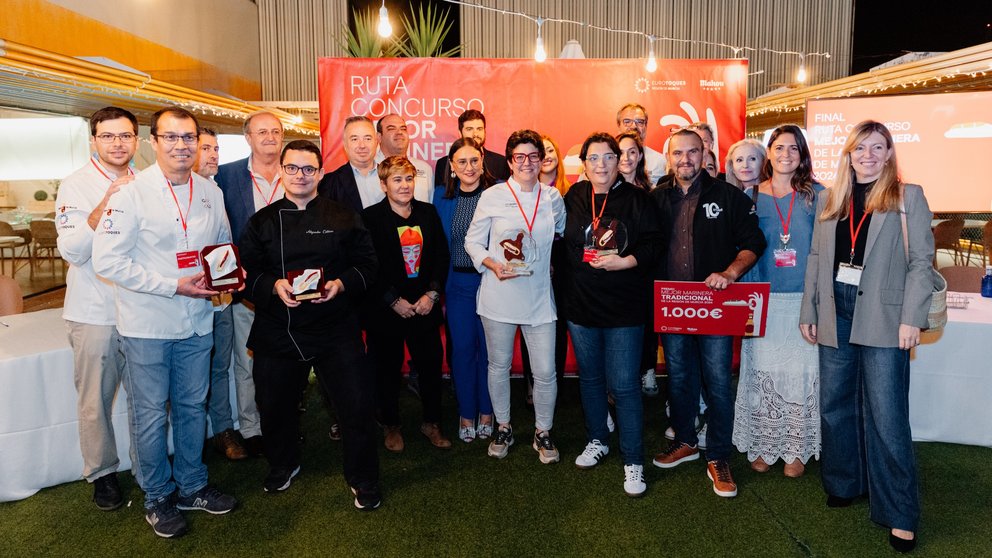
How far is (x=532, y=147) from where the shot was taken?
10.4ft

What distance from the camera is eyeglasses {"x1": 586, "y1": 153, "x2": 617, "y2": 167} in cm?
294

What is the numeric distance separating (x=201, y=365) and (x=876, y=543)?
300cm

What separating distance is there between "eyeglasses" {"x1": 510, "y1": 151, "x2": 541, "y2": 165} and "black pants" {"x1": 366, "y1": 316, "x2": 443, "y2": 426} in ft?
3.32

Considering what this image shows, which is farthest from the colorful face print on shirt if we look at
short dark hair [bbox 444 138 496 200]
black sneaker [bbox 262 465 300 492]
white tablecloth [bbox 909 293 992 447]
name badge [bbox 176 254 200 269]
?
white tablecloth [bbox 909 293 992 447]

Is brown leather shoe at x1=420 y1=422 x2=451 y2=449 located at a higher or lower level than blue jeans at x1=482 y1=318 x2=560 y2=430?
lower

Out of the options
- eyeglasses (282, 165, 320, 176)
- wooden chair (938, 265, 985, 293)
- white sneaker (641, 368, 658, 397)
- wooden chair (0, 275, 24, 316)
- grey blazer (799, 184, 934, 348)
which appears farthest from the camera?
white sneaker (641, 368, 658, 397)

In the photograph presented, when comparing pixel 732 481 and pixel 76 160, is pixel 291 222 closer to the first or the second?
pixel 732 481

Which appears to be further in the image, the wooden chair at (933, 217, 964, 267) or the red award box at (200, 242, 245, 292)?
the wooden chair at (933, 217, 964, 267)

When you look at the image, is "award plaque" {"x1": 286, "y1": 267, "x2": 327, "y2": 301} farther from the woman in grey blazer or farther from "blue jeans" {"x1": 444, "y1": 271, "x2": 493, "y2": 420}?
the woman in grey blazer

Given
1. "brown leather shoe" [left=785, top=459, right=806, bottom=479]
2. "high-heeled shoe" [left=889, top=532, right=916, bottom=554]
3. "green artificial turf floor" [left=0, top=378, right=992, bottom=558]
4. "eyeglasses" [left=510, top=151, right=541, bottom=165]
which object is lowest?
"green artificial turf floor" [left=0, top=378, right=992, bottom=558]

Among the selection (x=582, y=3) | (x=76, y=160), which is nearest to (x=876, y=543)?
(x=76, y=160)

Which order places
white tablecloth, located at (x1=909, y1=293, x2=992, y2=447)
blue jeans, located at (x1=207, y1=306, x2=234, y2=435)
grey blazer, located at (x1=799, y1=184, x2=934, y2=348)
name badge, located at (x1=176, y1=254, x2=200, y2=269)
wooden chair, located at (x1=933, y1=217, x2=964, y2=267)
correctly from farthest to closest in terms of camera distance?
wooden chair, located at (x1=933, y1=217, x2=964, y2=267) < white tablecloth, located at (x1=909, y1=293, x2=992, y2=447) < blue jeans, located at (x1=207, y1=306, x2=234, y2=435) < name badge, located at (x1=176, y1=254, x2=200, y2=269) < grey blazer, located at (x1=799, y1=184, x2=934, y2=348)

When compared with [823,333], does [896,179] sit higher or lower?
higher

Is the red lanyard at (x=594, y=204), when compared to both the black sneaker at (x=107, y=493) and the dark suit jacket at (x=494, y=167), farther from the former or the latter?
the black sneaker at (x=107, y=493)
